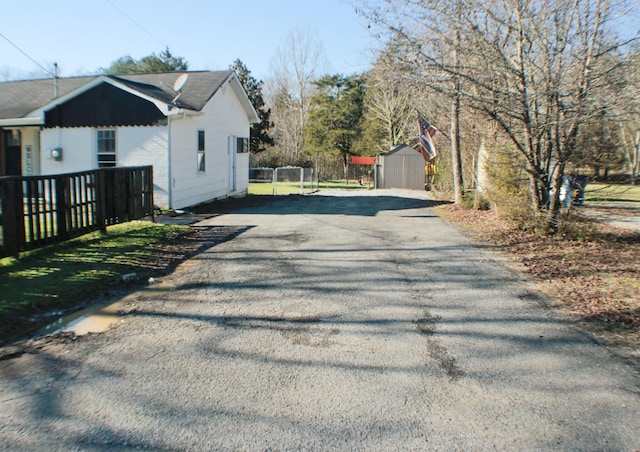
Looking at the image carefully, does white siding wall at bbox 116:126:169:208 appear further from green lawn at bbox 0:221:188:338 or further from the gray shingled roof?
green lawn at bbox 0:221:188:338

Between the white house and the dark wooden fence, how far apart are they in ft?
9.56

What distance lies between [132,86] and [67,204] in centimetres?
712

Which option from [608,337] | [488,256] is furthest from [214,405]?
[488,256]

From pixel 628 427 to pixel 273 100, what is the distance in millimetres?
48499

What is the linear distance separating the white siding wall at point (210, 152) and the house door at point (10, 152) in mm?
5982

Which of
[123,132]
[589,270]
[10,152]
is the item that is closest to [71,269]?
[589,270]

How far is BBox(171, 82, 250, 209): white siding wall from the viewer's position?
48.0 ft

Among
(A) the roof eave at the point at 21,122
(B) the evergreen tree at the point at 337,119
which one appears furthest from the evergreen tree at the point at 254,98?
(A) the roof eave at the point at 21,122

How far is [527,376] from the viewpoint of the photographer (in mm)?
3980

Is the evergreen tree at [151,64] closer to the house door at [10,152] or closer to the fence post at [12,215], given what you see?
the house door at [10,152]

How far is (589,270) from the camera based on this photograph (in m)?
7.53

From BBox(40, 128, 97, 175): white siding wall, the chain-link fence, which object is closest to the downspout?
BBox(40, 128, 97, 175): white siding wall

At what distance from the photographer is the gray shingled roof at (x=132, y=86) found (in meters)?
15.6

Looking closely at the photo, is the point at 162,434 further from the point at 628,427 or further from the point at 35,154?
the point at 35,154
